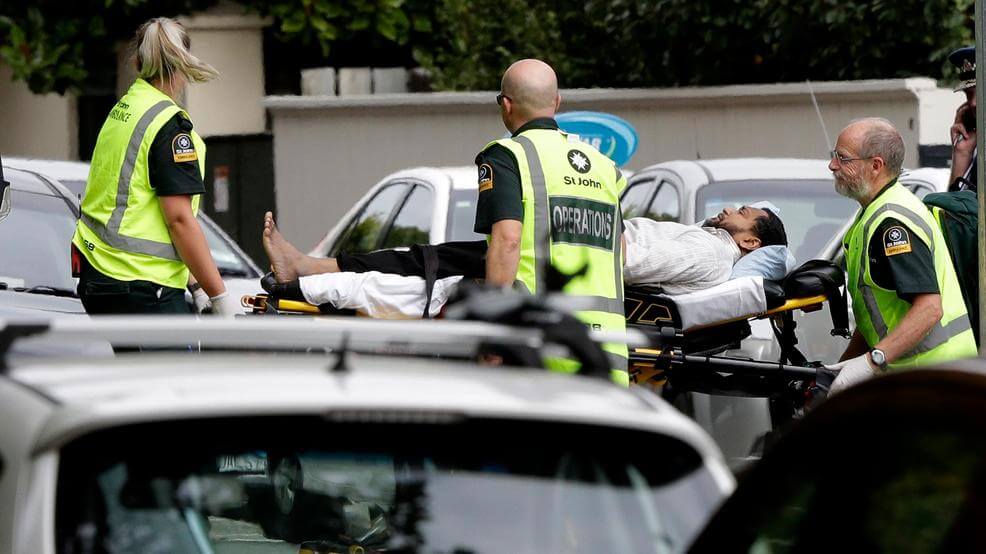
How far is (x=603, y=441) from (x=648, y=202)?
727 cm

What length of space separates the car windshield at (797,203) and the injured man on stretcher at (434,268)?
1759 mm

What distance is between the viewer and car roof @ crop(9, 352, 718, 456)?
8.95 ft

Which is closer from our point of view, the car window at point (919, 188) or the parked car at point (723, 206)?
the parked car at point (723, 206)

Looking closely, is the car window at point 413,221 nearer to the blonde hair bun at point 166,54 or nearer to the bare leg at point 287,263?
the bare leg at point 287,263

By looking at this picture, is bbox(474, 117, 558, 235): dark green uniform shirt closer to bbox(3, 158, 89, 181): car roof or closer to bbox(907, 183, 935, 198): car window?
bbox(907, 183, 935, 198): car window

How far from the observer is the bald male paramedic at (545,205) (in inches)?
239

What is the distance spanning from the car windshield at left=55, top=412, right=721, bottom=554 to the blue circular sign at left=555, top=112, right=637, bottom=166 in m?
10.8

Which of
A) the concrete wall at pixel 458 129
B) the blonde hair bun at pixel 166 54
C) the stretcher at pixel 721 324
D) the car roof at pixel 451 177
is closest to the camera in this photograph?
the blonde hair bun at pixel 166 54

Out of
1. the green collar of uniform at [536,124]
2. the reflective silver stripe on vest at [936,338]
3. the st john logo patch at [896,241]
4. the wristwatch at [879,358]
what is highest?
the green collar of uniform at [536,124]

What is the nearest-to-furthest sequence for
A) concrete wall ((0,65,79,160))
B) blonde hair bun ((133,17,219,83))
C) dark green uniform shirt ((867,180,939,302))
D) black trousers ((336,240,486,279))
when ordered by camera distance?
dark green uniform shirt ((867,180,939,302)) → blonde hair bun ((133,17,219,83)) → black trousers ((336,240,486,279)) → concrete wall ((0,65,79,160))

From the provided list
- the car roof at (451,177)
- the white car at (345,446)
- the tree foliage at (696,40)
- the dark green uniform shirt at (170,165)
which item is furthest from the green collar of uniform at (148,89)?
the tree foliage at (696,40)

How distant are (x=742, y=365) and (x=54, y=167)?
4.38m

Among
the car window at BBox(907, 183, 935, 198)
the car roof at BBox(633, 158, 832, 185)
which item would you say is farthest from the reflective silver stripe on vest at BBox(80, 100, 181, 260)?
the car window at BBox(907, 183, 935, 198)

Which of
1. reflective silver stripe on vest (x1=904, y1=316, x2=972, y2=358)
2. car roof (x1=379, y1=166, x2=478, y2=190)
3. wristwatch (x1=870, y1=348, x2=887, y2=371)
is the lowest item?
wristwatch (x1=870, y1=348, x2=887, y2=371)
